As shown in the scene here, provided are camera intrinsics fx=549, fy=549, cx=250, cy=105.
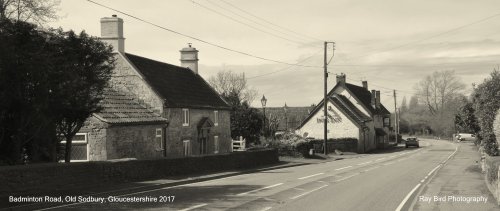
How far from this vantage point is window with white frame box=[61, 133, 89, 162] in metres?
28.2

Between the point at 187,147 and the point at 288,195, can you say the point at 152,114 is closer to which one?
the point at 187,147

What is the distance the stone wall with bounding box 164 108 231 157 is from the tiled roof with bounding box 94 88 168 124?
1376mm

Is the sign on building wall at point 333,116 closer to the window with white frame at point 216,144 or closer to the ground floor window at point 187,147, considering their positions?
the window with white frame at point 216,144

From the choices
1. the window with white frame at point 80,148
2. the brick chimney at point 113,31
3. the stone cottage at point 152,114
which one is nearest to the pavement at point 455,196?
the stone cottage at point 152,114

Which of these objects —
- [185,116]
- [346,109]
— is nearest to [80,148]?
[185,116]

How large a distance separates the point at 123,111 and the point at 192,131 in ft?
25.4

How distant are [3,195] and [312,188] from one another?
409 inches

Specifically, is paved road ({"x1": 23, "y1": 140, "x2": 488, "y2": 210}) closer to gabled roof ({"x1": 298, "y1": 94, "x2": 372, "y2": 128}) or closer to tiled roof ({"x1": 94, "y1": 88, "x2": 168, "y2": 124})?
tiled roof ({"x1": 94, "y1": 88, "x2": 168, "y2": 124})

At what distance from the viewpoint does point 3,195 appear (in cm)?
1569

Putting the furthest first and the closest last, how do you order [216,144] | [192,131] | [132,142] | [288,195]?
[216,144]
[192,131]
[132,142]
[288,195]

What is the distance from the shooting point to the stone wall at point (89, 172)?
16719 millimetres

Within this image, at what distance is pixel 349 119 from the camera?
2660 inches

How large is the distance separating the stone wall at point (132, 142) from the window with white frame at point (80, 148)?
50.3 inches

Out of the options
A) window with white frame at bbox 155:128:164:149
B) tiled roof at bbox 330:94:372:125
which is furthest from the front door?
tiled roof at bbox 330:94:372:125
